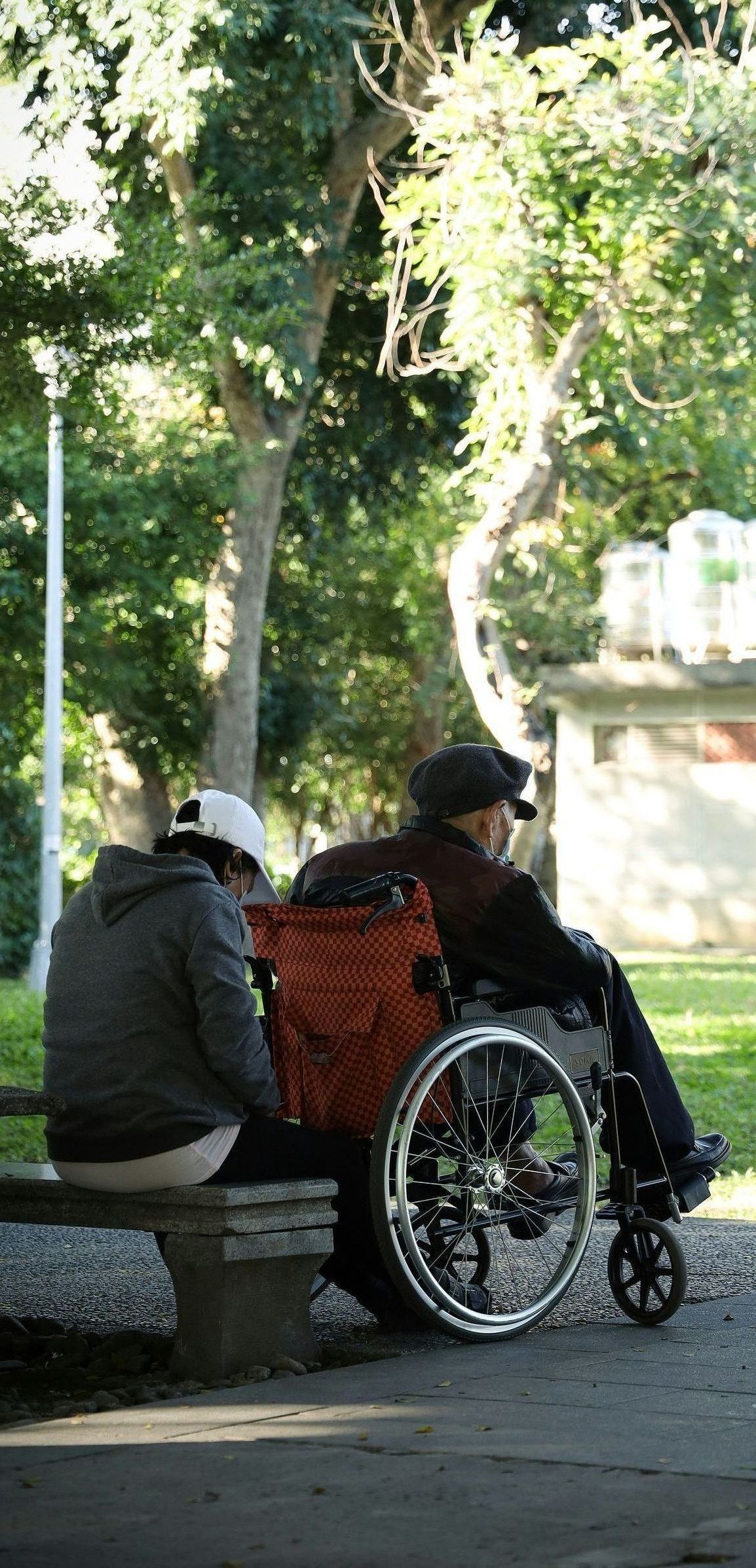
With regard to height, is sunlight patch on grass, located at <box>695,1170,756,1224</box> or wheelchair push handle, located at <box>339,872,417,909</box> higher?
wheelchair push handle, located at <box>339,872,417,909</box>

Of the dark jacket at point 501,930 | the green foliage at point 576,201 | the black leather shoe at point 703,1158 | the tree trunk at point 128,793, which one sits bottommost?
the black leather shoe at point 703,1158

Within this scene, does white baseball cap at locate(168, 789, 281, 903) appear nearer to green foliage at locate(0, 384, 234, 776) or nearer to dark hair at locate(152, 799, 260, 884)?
dark hair at locate(152, 799, 260, 884)

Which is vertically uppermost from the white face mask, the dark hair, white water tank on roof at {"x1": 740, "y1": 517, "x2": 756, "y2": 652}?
white water tank on roof at {"x1": 740, "y1": 517, "x2": 756, "y2": 652}

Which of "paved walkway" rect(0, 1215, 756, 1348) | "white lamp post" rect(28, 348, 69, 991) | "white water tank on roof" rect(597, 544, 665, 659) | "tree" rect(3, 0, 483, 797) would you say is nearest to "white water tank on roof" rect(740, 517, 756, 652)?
"white water tank on roof" rect(597, 544, 665, 659)

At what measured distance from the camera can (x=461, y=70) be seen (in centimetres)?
1622

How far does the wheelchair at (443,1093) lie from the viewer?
5.02 meters

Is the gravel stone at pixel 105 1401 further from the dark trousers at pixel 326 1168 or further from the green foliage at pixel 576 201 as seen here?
the green foliage at pixel 576 201

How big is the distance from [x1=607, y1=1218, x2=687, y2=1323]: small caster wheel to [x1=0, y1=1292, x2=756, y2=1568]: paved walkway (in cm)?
36

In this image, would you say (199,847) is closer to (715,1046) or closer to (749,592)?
(715,1046)

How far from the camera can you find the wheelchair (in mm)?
5016

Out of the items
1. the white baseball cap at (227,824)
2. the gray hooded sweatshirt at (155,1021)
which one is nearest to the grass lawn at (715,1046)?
the white baseball cap at (227,824)

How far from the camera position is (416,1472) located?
377 cm

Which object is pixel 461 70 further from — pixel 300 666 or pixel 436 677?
pixel 436 677

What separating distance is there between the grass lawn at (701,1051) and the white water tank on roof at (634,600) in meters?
7.45
